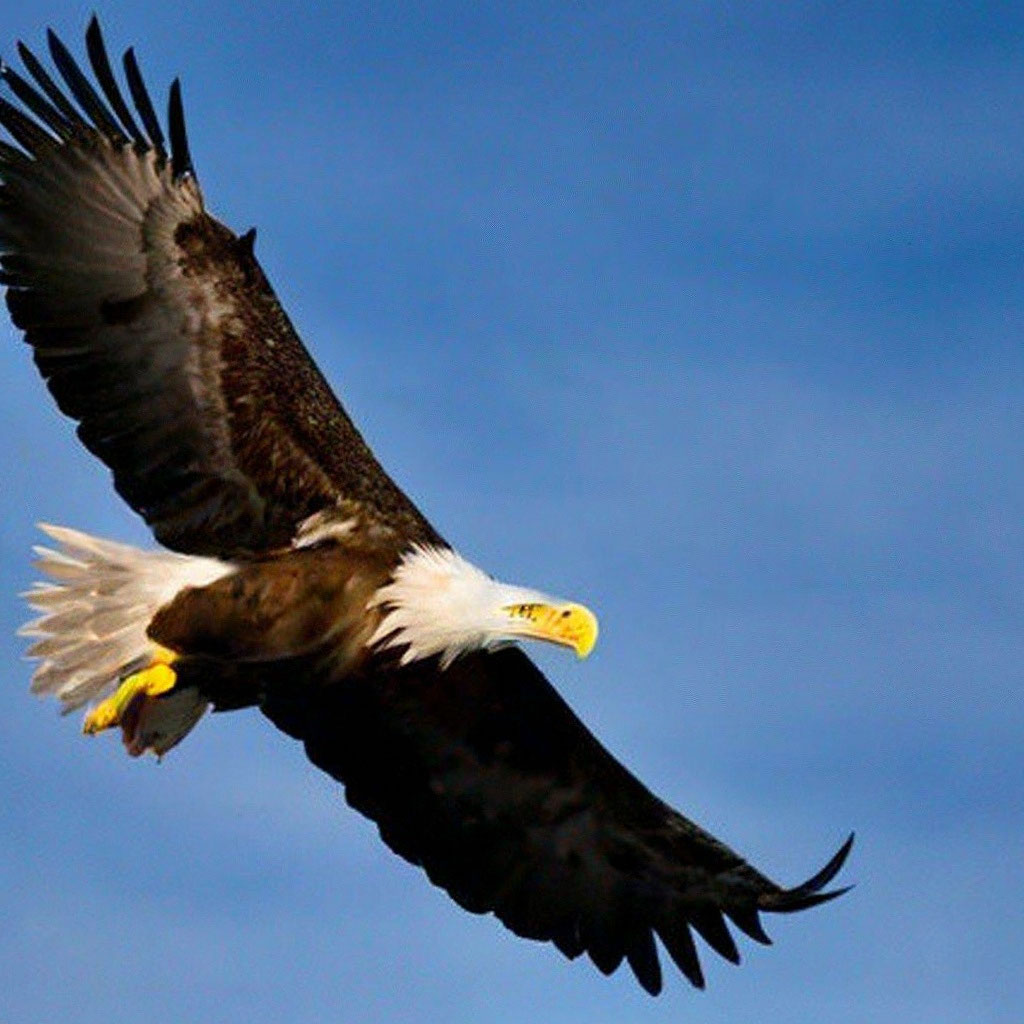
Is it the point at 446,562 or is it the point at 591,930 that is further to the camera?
the point at 591,930

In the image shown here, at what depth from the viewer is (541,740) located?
1410 centimetres

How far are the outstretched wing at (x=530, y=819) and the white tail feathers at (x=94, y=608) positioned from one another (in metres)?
0.71

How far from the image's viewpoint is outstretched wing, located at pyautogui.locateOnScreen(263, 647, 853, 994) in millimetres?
13938

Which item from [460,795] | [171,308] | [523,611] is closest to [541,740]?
[460,795]

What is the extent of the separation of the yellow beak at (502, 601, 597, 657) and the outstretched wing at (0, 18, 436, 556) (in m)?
0.60

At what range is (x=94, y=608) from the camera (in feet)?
44.5

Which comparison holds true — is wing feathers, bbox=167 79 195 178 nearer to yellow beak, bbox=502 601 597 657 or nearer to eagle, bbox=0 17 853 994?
eagle, bbox=0 17 853 994

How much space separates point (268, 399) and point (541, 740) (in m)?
1.94

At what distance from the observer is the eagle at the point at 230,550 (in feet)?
43.2

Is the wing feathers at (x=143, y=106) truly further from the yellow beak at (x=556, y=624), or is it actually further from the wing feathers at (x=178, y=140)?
the yellow beak at (x=556, y=624)

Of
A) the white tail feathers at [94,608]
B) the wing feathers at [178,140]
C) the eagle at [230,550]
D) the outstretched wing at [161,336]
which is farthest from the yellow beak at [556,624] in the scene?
the wing feathers at [178,140]

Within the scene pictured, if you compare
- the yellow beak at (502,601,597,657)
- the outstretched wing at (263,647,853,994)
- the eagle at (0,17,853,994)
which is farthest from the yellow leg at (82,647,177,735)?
the yellow beak at (502,601,597,657)

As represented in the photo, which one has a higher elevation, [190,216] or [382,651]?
[190,216]

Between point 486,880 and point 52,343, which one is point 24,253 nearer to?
point 52,343
